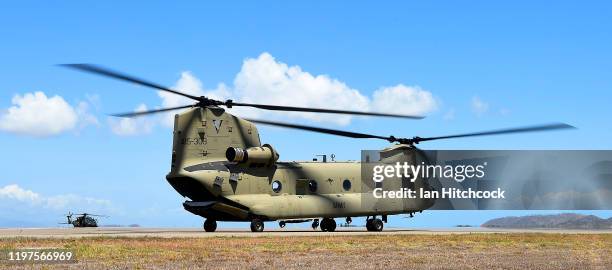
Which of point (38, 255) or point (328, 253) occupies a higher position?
point (328, 253)

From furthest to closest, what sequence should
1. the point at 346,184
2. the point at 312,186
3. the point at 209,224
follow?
the point at 346,184
the point at 312,186
the point at 209,224

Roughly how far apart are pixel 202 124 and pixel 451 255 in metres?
21.2

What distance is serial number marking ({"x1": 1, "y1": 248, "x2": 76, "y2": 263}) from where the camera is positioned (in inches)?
912

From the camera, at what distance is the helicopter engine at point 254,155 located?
44.8 metres

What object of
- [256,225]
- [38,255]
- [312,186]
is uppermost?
[312,186]

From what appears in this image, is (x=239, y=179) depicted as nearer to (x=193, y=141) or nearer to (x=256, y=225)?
(x=256, y=225)

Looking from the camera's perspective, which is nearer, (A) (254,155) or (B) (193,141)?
(B) (193,141)

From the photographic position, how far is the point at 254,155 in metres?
45.4

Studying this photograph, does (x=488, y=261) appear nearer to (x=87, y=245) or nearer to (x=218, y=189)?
(x=87, y=245)

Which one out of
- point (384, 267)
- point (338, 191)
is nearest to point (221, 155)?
point (338, 191)

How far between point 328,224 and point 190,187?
10112 millimetres

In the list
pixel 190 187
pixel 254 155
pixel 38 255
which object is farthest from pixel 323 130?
pixel 38 255

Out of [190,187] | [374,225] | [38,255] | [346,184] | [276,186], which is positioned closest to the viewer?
[38,255]

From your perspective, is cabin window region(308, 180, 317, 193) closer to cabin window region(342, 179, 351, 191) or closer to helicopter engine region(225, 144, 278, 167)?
cabin window region(342, 179, 351, 191)
